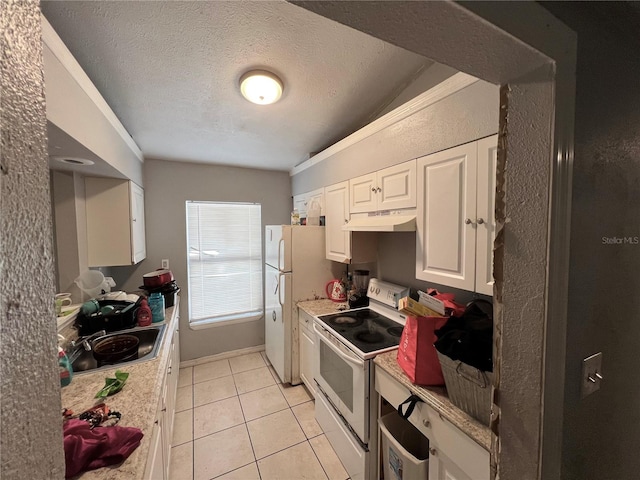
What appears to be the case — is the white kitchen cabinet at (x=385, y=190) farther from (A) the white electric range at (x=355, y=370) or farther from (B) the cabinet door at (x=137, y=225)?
(B) the cabinet door at (x=137, y=225)

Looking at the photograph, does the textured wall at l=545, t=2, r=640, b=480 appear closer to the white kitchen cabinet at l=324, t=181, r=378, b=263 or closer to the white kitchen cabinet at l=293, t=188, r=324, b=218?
the white kitchen cabinet at l=324, t=181, r=378, b=263

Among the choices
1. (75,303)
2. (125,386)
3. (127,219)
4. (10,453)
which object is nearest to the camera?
(10,453)

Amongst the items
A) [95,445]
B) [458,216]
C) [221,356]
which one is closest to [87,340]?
[95,445]

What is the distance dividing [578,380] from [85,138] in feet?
7.38

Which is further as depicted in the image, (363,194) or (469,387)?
(363,194)

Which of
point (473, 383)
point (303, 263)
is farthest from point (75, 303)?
point (473, 383)

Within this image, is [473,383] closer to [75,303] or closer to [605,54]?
[605,54]

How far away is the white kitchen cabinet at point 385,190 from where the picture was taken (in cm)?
165

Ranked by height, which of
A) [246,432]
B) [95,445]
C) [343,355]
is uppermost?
[95,445]

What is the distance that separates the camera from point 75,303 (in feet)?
6.38

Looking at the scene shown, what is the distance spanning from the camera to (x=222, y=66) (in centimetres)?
150

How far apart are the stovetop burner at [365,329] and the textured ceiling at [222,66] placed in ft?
5.47

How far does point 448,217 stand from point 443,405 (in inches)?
35.4

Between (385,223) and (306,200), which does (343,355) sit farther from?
(306,200)
